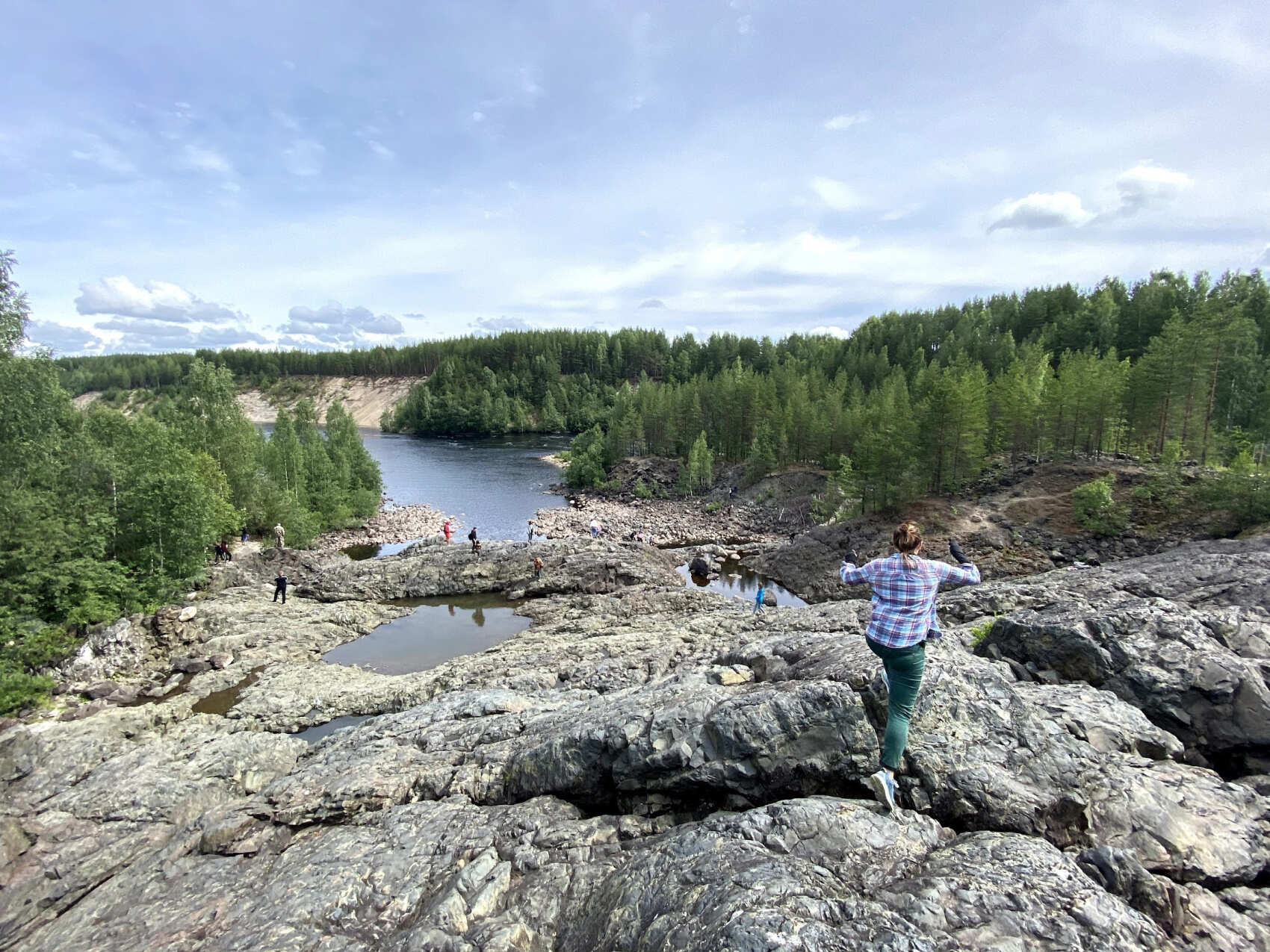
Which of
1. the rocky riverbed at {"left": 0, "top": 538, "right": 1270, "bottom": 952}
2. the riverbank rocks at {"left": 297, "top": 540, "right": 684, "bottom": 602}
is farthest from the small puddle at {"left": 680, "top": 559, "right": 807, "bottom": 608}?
the rocky riverbed at {"left": 0, "top": 538, "right": 1270, "bottom": 952}

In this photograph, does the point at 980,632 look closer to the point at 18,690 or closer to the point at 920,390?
the point at 18,690

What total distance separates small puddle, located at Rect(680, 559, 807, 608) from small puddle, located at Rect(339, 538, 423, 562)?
79.4 ft

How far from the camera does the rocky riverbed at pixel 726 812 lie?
Answer: 6.47 m

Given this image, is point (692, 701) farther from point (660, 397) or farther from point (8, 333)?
point (660, 397)

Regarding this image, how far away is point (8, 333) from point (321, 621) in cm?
1724

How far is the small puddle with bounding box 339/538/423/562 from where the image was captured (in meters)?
48.5

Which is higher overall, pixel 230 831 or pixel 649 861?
pixel 649 861

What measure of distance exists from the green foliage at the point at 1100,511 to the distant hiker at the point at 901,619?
1465 inches

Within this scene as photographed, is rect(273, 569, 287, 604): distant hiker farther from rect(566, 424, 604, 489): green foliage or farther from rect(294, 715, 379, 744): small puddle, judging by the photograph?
rect(566, 424, 604, 489): green foliage

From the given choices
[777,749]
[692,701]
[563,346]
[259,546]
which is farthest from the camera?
[563,346]

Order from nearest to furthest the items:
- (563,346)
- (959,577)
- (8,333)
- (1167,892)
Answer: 1. (1167,892)
2. (959,577)
3. (8,333)
4. (563,346)

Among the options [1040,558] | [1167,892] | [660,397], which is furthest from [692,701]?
[660,397]

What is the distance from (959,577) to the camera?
24.3 ft

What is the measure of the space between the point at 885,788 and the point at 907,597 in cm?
271
